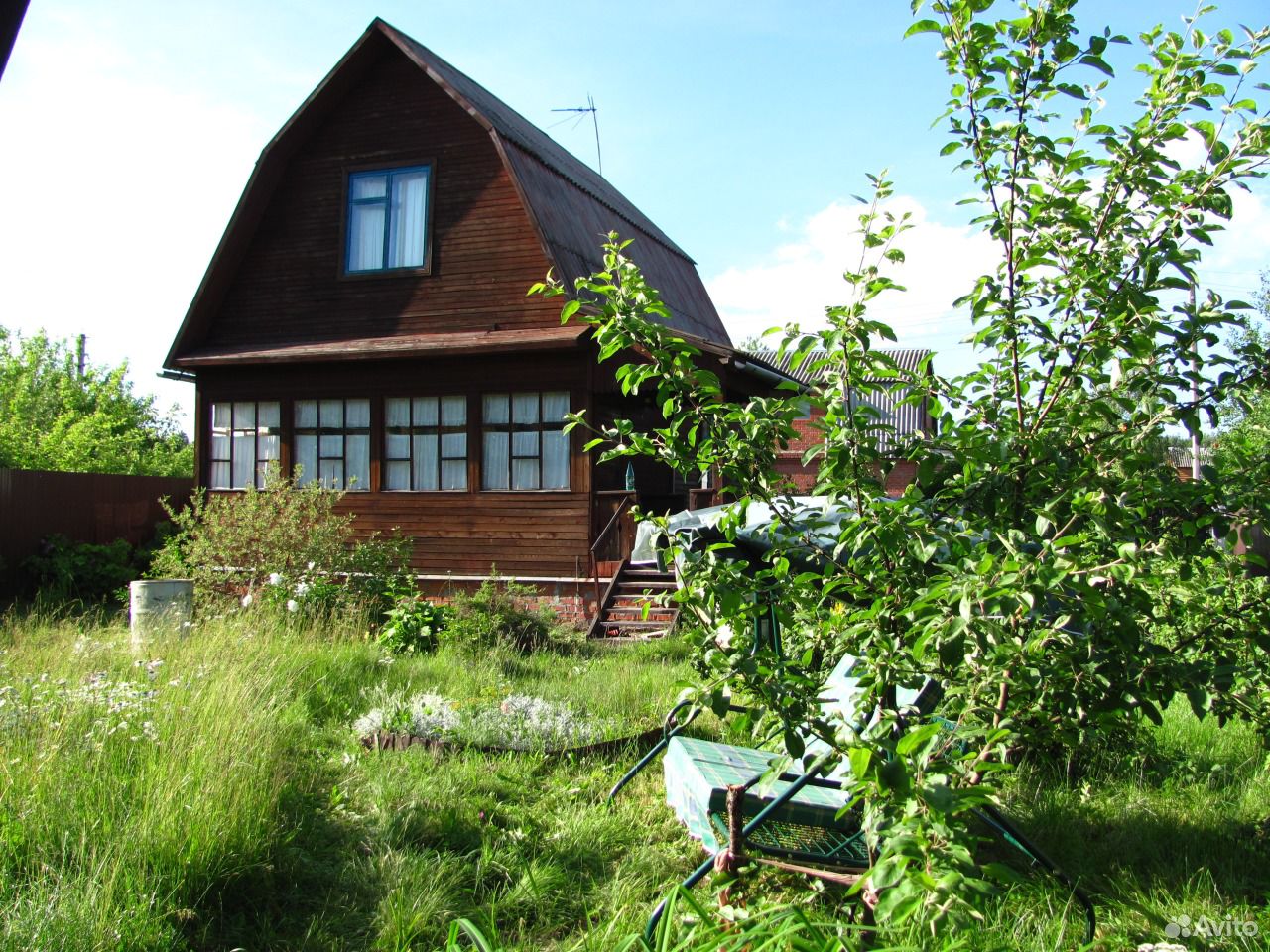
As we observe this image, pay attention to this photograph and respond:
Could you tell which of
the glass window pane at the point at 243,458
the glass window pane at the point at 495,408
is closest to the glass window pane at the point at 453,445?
the glass window pane at the point at 495,408

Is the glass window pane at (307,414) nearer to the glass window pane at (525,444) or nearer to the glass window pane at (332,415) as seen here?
the glass window pane at (332,415)

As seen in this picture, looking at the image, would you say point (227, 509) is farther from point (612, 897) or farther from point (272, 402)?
point (612, 897)

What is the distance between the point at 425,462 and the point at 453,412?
880 millimetres

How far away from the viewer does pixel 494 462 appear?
13.8 metres

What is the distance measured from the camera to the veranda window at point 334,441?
1463cm

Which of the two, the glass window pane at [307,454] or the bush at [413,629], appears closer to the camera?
the bush at [413,629]

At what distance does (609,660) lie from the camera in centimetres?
882

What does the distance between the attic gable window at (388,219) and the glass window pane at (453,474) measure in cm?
282

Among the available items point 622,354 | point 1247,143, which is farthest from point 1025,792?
point 622,354

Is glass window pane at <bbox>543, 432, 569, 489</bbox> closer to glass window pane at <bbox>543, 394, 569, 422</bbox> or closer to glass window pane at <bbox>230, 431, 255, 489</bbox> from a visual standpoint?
glass window pane at <bbox>543, 394, 569, 422</bbox>

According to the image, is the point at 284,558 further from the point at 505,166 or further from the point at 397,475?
the point at 505,166

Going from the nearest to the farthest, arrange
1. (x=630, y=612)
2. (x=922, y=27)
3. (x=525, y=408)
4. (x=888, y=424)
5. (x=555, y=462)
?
(x=922, y=27)
(x=888, y=424)
(x=630, y=612)
(x=555, y=462)
(x=525, y=408)

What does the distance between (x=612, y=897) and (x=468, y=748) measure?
177 cm

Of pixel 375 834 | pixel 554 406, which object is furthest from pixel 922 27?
pixel 554 406
